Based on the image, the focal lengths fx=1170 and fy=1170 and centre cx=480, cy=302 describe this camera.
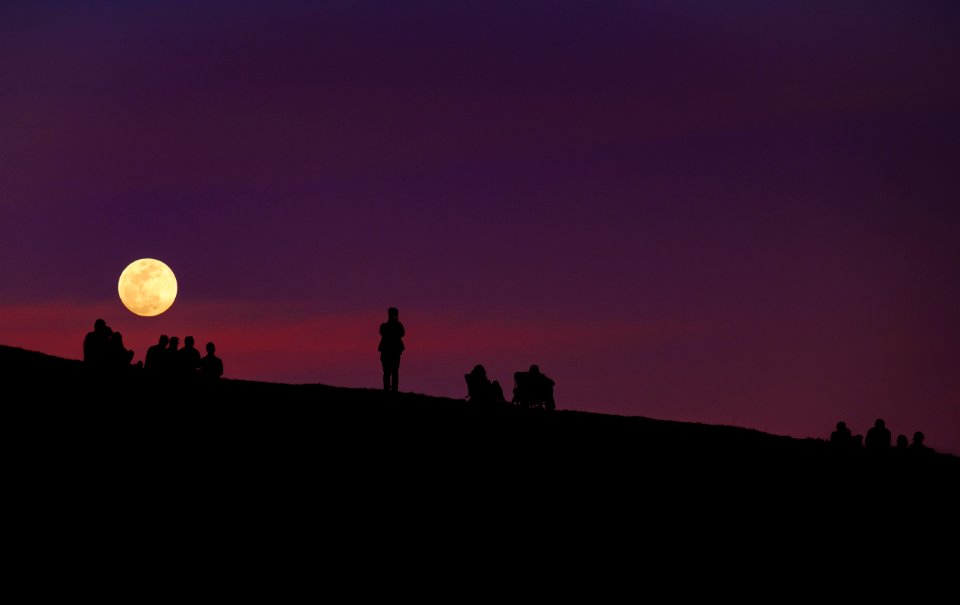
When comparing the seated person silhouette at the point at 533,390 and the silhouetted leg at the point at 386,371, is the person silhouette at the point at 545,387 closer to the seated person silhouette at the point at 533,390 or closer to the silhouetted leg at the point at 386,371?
the seated person silhouette at the point at 533,390

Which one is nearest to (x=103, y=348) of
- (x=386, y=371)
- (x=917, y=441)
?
(x=386, y=371)

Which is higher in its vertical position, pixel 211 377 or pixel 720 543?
pixel 211 377

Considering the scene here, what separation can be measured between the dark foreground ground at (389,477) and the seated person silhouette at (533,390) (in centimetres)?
249

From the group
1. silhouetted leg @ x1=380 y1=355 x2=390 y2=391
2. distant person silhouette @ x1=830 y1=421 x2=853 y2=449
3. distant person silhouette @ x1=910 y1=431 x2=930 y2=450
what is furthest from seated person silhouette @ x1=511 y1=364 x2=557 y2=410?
distant person silhouette @ x1=910 y1=431 x2=930 y2=450

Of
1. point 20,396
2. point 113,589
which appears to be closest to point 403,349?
point 20,396

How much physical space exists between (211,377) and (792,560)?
14524 millimetres

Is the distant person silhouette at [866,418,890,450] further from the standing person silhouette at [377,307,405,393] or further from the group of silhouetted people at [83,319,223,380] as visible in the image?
the group of silhouetted people at [83,319,223,380]

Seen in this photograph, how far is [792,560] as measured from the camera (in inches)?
875

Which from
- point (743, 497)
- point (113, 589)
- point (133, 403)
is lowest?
point (113, 589)

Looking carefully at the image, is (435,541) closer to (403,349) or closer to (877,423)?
(403,349)

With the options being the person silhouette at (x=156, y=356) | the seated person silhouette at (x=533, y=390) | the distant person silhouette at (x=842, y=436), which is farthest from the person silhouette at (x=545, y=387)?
the person silhouette at (x=156, y=356)

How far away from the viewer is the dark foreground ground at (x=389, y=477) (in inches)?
772

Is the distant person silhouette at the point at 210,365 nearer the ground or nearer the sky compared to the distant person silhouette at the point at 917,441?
nearer the sky

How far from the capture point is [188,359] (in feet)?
94.0
